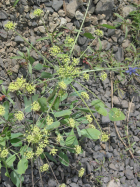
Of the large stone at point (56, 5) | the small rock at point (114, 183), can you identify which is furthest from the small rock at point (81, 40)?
the small rock at point (114, 183)

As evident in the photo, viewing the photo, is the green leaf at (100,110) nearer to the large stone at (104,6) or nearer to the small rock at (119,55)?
the small rock at (119,55)

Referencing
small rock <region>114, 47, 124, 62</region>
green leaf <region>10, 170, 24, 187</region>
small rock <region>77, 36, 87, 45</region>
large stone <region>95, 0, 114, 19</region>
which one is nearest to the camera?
green leaf <region>10, 170, 24, 187</region>

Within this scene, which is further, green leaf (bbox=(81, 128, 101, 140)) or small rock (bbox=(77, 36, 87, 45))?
small rock (bbox=(77, 36, 87, 45))

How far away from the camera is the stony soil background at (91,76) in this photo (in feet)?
9.48

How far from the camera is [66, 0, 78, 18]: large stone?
3.20 metres

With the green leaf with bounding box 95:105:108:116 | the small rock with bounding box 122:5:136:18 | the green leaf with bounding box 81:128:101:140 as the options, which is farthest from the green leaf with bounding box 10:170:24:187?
the small rock with bounding box 122:5:136:18

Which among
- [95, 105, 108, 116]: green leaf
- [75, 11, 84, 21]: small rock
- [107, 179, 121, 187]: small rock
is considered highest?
[75, 11, 84, 21]: small rock

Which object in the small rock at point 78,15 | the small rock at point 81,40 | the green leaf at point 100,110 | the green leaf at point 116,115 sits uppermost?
the small rock at point 78,15

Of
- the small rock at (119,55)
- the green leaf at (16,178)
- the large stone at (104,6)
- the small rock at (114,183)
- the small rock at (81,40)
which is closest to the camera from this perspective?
the green leaf at (16,178)

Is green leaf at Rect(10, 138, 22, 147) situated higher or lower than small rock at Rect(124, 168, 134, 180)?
higher

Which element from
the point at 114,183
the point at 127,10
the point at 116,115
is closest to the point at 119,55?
the point at 127,10

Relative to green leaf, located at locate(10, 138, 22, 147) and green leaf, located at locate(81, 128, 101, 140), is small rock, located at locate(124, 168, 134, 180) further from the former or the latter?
green leaf, located at locate(10, 138, 22, 147)

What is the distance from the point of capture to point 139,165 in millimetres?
3422

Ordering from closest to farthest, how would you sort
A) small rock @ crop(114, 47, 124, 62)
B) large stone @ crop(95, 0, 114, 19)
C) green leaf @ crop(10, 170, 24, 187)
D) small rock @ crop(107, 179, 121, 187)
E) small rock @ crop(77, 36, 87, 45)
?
green leaf @ crop(10, 170, 24, 187) < small rock @ crop(107, 179, 121, 187) < small rock @ crop(77, 36, 87, 45) < large stone @ crop(95, 0, 114, 19) < small rock @ crop(114, 47, 124, 62)
